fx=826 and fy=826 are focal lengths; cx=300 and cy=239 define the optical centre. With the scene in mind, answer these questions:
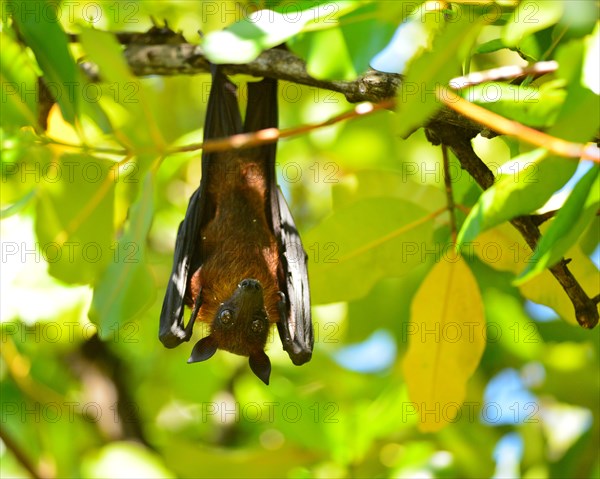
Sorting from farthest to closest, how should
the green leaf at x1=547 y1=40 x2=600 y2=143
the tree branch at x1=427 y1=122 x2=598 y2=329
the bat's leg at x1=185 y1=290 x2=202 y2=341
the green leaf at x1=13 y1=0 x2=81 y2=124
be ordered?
the bat's leg at x1=185 y1=290 x2=202 y2=341, the tree branch at x1=427 y1=122 x2=598 y2=329, the green leaf at x1=13 y1=0 x2=81 y2=124, the green leaf at x1=547 y1=40 x2=600 y2=143

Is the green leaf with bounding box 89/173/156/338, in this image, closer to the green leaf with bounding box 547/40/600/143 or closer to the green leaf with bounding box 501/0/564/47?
the green leaf with bounding box 501/0/564/47

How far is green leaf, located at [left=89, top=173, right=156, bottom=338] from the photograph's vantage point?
10.2 ft

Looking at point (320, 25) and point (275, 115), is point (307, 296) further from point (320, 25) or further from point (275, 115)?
point (320, 25)

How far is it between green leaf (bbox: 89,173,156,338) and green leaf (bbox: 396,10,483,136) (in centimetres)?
117

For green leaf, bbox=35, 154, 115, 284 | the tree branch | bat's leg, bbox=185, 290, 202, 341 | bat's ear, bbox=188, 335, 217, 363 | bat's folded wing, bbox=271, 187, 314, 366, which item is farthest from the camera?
bat's ear, bbox=188, 335, 217, 363

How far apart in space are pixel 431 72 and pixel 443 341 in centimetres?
146

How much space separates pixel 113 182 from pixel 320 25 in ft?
4.72

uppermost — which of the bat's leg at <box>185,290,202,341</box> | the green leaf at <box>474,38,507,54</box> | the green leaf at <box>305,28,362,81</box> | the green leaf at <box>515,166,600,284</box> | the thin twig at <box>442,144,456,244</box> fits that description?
the green leaf at <box>305,28,362,81</box>

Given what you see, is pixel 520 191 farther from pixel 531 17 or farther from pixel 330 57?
pixel 330 57

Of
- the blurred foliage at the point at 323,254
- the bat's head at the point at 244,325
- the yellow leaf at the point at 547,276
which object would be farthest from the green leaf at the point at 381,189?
the bat's head at the point at 244,325

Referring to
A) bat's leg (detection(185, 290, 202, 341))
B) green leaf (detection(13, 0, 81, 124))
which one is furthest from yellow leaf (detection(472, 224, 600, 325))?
green leaf (detection(13, 0, 81, 124))

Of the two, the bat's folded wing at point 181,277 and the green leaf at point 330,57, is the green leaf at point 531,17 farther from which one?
the bat's folded wing at point 181,277

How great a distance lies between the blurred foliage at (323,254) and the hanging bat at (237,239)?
0.82 ft

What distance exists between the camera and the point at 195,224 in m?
4.50
